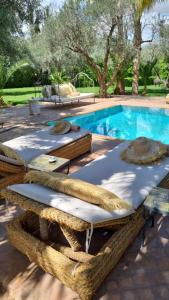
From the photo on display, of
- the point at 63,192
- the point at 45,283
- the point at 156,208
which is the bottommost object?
the point at 45,283

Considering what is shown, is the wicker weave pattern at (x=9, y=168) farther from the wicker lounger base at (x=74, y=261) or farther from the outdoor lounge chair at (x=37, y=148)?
the wicker lounger base at (x=74, y=261)

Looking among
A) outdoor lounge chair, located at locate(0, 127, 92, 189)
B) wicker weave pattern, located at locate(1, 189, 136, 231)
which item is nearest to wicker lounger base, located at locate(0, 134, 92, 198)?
outdoor lounge chair, located at locate(0, 127, 92, 189)

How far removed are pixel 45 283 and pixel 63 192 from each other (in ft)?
3.61

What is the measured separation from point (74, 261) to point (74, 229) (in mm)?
611

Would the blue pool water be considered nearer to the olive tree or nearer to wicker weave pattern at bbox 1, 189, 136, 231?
the olive tree

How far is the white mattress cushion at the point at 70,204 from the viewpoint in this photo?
288 centimetres

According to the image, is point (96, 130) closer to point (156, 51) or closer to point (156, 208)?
point (156, 208)

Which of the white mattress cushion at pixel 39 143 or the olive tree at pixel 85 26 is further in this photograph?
the olive tree at pixel 85 26

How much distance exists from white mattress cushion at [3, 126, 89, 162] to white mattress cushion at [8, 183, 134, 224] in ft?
7.61

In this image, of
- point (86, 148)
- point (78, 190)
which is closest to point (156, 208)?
point (78, 190)

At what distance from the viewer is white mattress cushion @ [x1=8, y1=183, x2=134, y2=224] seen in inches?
114

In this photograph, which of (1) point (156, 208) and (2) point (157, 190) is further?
(2) point (157, 190)

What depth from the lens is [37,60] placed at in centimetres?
2056

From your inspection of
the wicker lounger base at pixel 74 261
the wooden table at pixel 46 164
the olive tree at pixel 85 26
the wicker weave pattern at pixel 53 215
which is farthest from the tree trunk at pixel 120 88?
the wicker weave pattern at pixel 53 215
